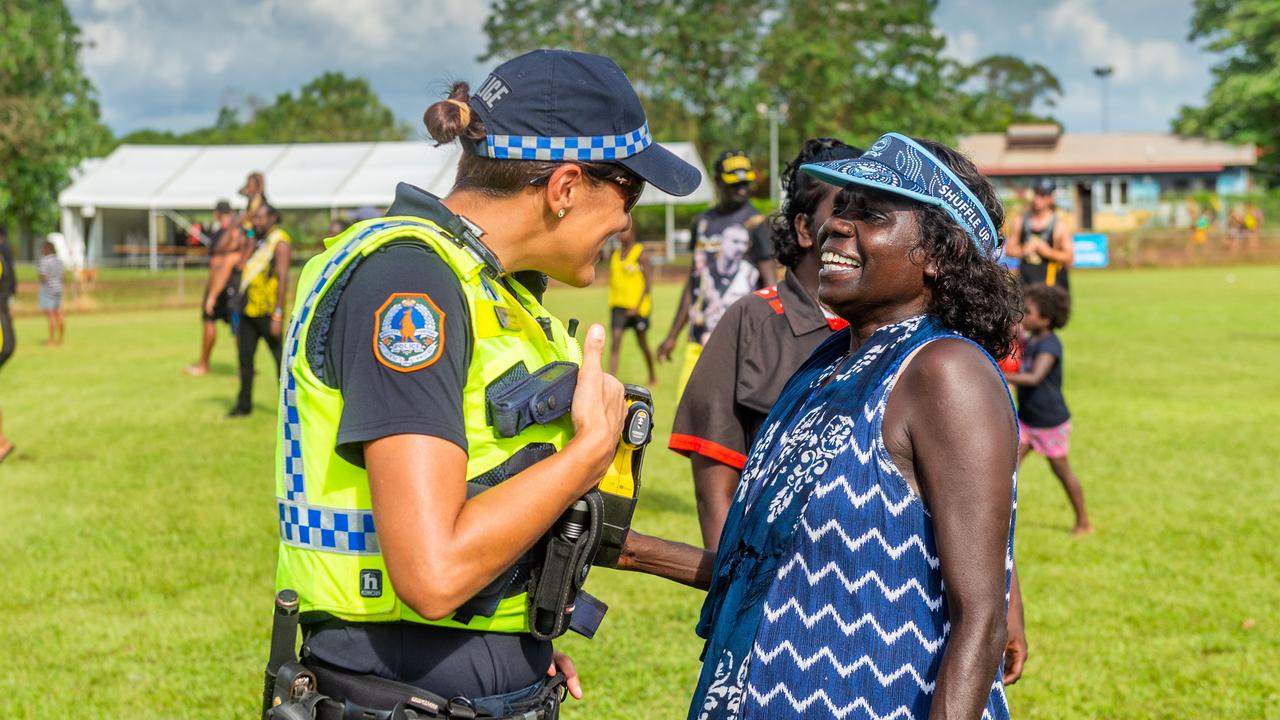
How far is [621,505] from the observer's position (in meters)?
2.37

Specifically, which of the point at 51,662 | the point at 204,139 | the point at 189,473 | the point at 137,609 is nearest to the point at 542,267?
the point at 51,662

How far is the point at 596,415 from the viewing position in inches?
85.0

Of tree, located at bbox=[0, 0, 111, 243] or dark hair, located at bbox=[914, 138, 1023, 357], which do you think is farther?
tree, located at bbox=[0, 0, 111, 243]

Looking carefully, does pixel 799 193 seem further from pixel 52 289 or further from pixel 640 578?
pixel 52 289

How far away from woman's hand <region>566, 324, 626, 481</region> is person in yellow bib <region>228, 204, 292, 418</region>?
10360 mm

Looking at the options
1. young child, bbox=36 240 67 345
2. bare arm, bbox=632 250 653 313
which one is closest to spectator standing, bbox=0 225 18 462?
bare arm, bbox=632 250 653 313

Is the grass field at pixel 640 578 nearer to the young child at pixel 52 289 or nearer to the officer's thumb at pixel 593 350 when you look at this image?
the officer's thumb at pixel 593 350

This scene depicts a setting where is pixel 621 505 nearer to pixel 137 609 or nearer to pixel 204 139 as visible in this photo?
pixel 137 609

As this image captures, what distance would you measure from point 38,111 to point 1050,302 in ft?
120

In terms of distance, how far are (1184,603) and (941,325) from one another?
4.55 metres

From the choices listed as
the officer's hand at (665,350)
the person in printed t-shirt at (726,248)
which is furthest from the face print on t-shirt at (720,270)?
the officer's hand at (665,350)

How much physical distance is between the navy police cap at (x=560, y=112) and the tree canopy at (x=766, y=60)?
53.3 metres

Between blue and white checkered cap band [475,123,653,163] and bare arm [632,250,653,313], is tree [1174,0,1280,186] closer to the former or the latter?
bare arm [632,250,653,313]

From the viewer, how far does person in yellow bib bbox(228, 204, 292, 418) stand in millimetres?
12195
